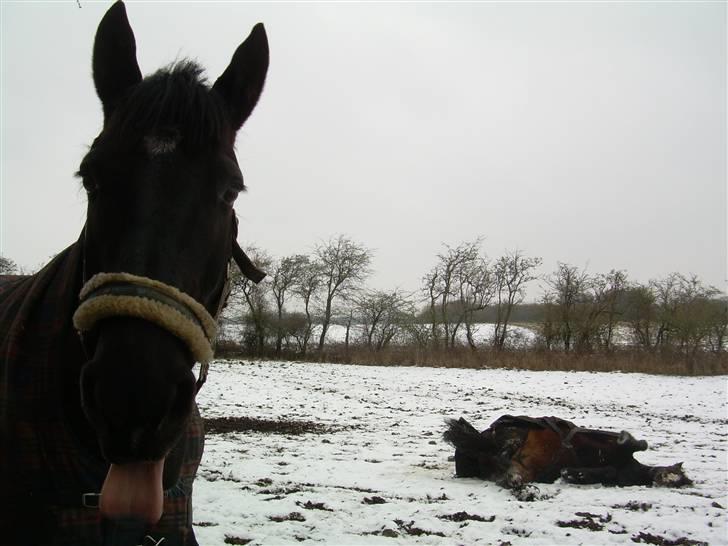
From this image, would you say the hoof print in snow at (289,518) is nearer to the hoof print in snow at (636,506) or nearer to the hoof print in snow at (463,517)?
the hoof print in snow at (463,517)

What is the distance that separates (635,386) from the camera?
1828cm

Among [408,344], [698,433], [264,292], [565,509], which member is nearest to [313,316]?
[264,292]

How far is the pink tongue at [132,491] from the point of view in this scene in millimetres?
1430

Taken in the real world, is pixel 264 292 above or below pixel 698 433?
above

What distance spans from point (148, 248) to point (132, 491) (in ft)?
2.32

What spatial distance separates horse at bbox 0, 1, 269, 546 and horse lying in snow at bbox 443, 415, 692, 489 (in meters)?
4.57

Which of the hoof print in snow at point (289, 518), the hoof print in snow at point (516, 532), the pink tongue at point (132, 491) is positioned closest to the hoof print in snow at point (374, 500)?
the hoof print in snow at point (289, 518)

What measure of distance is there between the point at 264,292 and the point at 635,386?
2502cm

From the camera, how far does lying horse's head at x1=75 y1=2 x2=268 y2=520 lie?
49.8 inches

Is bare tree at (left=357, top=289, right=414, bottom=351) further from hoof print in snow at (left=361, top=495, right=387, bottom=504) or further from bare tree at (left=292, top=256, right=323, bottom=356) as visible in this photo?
hoof print in snow at (left=361, top=495, right=387, bottom=504)

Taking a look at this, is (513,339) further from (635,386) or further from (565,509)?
(565,509)

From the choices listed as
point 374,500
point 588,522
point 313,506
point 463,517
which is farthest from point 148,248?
point 588,522

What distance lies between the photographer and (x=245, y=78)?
2.15 m

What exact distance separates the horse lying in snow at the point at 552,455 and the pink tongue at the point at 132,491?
492 cm
